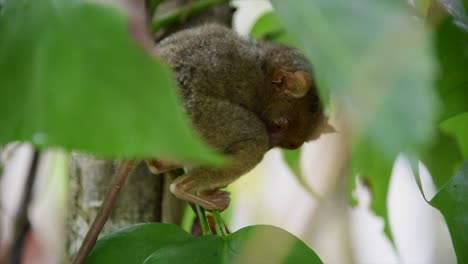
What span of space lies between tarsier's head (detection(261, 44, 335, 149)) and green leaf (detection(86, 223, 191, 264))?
394 mm

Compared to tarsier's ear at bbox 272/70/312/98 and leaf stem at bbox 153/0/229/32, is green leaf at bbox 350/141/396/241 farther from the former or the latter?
leaf stem at bbox 153/0/229/32

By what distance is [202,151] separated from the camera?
42 cm

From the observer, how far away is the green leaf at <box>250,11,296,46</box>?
5.00ft

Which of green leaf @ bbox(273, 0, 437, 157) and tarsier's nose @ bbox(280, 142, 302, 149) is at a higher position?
green leaf @ bbox(273, 0, 437, 157)

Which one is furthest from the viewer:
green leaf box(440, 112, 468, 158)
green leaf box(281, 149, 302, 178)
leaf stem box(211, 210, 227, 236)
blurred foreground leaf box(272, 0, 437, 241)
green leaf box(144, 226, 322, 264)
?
green leaf box(281, 149, 302, 178)

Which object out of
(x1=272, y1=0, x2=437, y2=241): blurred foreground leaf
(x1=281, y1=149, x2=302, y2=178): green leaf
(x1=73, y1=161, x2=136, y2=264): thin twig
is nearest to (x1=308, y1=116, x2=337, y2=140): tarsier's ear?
(x1=281, y1=149, x2=302, y2=178): green leaf

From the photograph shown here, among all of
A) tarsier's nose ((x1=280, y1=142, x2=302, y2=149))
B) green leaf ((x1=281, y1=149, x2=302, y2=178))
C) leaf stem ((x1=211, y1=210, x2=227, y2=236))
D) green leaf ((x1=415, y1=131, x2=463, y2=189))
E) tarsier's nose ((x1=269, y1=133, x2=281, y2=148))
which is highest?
leaf stem ((x1=211, y1=210, x2=227, y2=236))

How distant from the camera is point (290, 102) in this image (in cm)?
131

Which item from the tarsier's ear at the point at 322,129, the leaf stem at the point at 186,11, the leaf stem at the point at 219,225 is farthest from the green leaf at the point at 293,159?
the leaf stem at the point at 219,225

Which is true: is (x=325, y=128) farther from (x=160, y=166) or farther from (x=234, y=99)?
(x=160, y=166)

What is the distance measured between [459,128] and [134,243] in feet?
1.92

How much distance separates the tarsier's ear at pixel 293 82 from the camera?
1254 mm

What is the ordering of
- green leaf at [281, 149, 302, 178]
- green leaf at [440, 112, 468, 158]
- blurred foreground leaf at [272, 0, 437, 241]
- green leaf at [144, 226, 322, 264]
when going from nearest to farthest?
blurred foreground leaf at [272, 0, 437, 241]
green leaf at [144, 226, 322, 264]
green leaf at [440, 112, 468, 158]
green leaf at [281, 149, 302, 178]

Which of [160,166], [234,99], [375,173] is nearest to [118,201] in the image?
[160,166]
